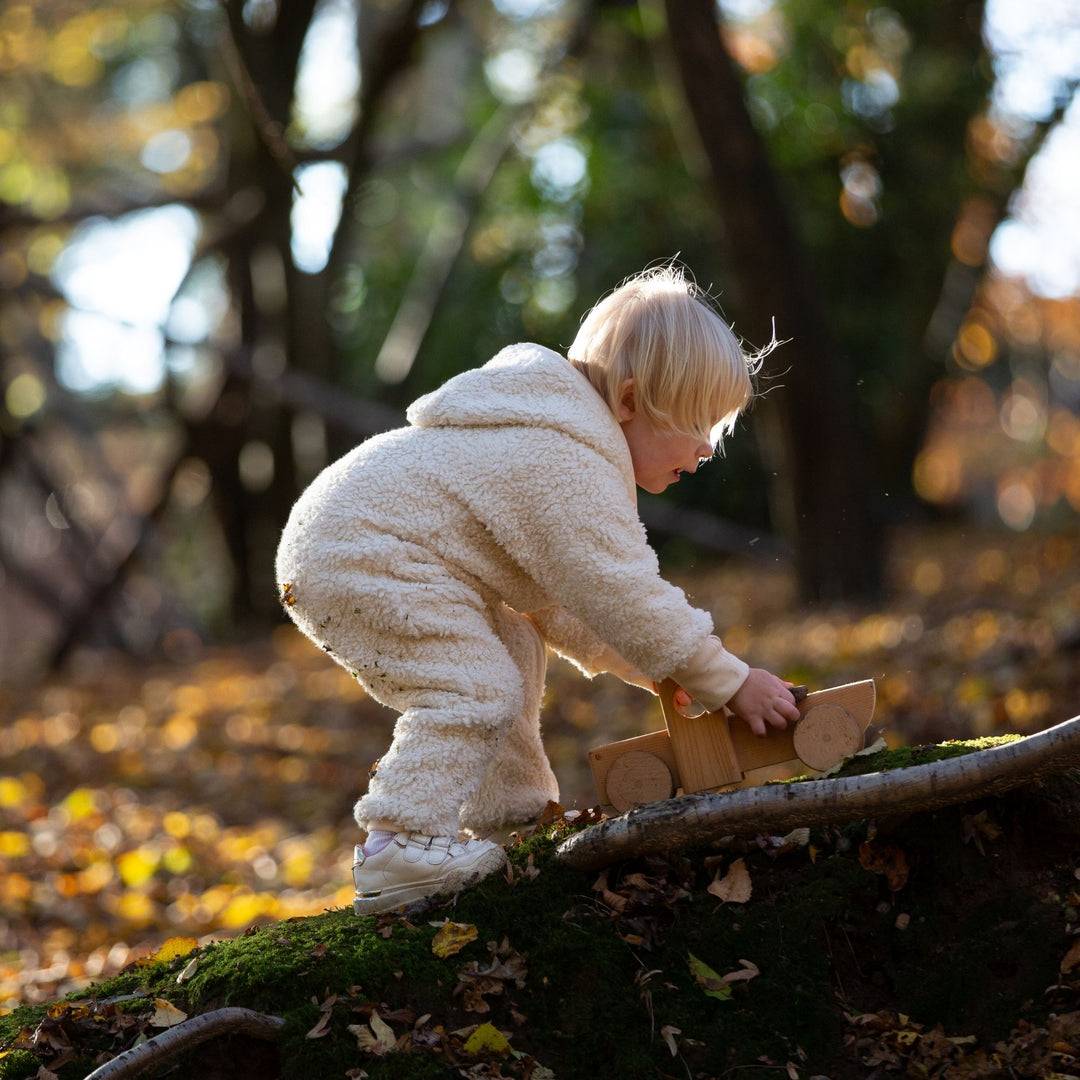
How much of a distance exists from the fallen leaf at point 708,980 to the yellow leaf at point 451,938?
45 cm

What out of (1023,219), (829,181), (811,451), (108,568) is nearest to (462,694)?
(811,451)

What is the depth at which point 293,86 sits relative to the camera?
11570 mm

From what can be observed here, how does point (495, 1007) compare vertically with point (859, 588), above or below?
above

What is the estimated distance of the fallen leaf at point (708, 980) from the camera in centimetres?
248

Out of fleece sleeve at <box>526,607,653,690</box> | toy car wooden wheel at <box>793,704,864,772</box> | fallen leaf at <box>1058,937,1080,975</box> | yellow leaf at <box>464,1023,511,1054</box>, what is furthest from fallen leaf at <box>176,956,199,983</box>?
fallen leaf at <box>1058,937,1080,975</box>

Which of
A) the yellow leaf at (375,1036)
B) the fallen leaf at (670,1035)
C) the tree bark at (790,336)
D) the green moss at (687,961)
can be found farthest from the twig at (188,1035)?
the tree bark at (790,336)

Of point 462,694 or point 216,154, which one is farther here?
point 216,154

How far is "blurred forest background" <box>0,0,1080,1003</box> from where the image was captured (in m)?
6.26

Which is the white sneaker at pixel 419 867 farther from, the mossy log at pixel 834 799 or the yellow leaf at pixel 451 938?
the mossy log at pixel 834 799

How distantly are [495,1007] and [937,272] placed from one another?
11.7 m

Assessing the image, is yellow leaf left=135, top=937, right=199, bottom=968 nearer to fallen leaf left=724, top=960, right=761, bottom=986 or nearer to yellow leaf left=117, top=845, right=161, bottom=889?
fallen leaf left=724, top=960, right=761, bottom=986

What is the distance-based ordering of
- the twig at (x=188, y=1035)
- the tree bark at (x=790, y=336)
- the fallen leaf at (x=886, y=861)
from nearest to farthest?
1. the twig at (x=188, y=1035)
2. the fallen leaf at (x=886, y=861)
3. the tree bark at (x=790, y=336)

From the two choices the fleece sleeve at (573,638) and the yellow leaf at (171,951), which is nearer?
the yellow leaf at (171,951)

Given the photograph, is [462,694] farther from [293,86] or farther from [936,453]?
[936,453]
